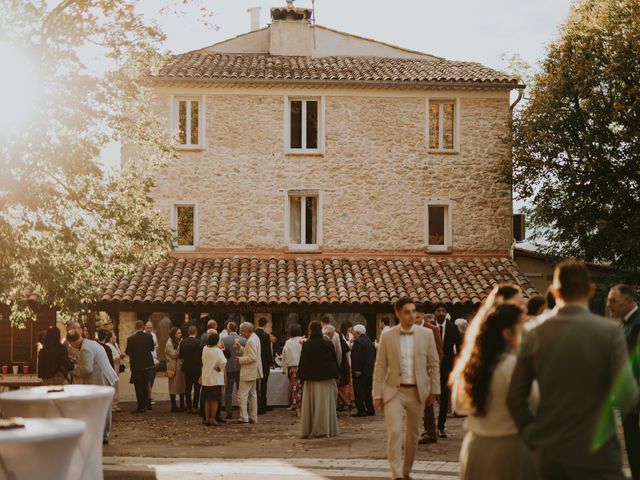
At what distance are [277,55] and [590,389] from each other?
30.1 metres

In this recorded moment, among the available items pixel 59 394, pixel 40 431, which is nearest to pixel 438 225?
pixel 59 394

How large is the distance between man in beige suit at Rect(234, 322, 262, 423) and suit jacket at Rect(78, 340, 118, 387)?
4.06 metres

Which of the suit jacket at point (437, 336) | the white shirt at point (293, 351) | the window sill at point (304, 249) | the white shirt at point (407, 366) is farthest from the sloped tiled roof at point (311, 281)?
the white shirt at point (407, 366)

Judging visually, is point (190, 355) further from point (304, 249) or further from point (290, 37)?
point (290, 37)

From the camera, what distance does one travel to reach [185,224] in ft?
105

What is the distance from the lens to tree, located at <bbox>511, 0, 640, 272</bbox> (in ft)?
95.1

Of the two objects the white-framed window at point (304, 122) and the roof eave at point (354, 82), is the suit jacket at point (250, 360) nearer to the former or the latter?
the white-framed window at point (304, 122)

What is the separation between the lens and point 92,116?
17250mm

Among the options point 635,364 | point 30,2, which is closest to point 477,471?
point 635,364

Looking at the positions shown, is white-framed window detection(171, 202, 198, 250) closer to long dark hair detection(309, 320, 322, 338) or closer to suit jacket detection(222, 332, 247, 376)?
suit jacket detection(222, 332, 247, 376)

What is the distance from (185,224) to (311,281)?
15.4 ft

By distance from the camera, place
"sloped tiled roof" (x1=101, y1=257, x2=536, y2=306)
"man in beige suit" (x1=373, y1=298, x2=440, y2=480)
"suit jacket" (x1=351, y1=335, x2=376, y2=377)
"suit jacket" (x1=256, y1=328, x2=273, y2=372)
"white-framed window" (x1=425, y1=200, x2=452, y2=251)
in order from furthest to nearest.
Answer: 1. "white-framed window" (x1=425, y1=200, x2=452, y2=251)
2. "sloped tiled roof" (x1=101, y1=257, x2=536, y2=306)
3. "suit jacket" (x1=256, y1=328, x2=273, y2=372)
4. "suit jacket" (x1=351, y1=335, x2=376, y2=377)
5. "man in beige suit" (x1=373, y1=298, x2=440, y2=480)

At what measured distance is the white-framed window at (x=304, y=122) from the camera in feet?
105

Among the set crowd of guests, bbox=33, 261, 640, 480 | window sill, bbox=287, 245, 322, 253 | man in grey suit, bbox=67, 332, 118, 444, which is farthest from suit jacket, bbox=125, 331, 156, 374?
window sill, bbox=287, 245, 322, 253
